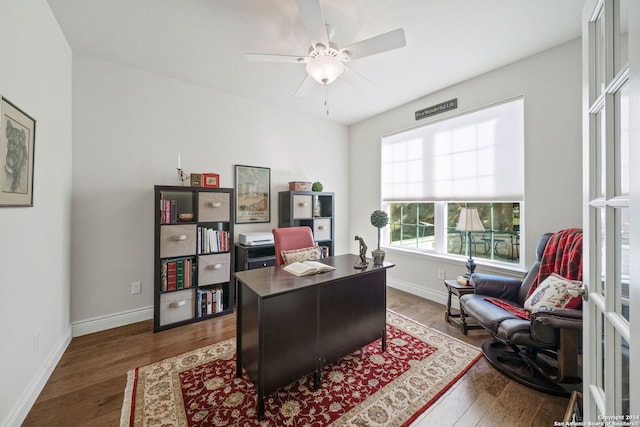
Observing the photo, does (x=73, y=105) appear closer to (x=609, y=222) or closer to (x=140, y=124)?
(x=140, y=124)

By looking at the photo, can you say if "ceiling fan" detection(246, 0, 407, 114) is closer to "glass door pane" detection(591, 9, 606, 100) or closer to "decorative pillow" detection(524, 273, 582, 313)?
"glass door pane" detection(591, 9, 606, 100)

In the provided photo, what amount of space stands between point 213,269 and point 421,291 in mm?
2744

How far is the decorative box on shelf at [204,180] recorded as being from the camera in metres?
2.85

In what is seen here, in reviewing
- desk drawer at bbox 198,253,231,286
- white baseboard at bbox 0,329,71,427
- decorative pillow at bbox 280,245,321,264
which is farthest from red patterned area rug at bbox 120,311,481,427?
decorative pillow at bbox 280,245,321,264

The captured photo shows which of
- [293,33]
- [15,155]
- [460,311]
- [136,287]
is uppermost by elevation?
[293,33]

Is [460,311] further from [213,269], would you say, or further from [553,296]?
[213,269]

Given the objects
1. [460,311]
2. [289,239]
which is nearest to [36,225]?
[289,239]

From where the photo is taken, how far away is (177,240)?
2668 mm

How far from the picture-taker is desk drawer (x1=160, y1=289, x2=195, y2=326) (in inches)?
102

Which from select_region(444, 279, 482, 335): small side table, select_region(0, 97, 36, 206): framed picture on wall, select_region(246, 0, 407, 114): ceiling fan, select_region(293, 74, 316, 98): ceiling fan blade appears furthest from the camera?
select_region(444, 279, 482, 335): small side table

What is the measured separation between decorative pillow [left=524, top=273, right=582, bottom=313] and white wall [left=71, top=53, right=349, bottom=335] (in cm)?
322

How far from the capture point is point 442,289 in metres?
3.28

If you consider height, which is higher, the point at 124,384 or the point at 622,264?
the point at 622,264

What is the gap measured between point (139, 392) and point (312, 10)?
8.93ft
